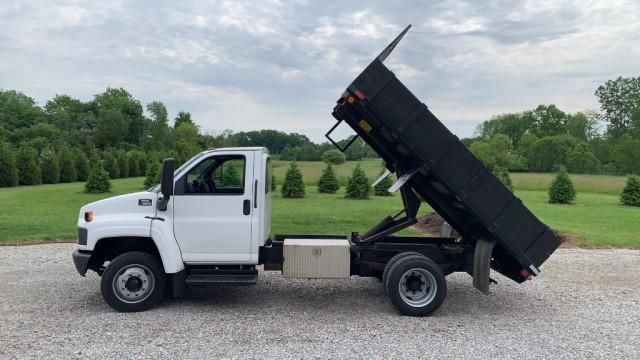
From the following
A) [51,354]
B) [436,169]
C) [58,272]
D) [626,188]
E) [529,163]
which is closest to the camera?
[51,354]

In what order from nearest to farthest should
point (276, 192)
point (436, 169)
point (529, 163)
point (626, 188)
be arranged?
point (436, 169) → point (626, 188) → point (276, 192) → point (529, 163)

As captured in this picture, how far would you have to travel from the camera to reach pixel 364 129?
627cm

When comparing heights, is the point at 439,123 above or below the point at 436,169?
above

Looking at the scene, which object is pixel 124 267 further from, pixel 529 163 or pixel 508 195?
pixel 529 163

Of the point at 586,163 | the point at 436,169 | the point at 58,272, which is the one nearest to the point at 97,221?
the point at 58,272

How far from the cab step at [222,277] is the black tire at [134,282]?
0.43m

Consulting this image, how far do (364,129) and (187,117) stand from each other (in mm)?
73857

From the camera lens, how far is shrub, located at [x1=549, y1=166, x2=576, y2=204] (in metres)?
21.4

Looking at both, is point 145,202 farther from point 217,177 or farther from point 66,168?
point 66,168

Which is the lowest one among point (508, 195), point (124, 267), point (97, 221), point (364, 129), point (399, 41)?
point (124, 267)

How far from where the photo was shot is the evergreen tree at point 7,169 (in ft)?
86.8

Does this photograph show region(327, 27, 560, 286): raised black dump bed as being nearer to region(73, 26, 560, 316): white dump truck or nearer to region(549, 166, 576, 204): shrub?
region(73, 26, 560, 316): white dump truck

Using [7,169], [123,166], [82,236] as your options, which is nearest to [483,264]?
[82,236]

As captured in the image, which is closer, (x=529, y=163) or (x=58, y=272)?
(x=58, y=272)
